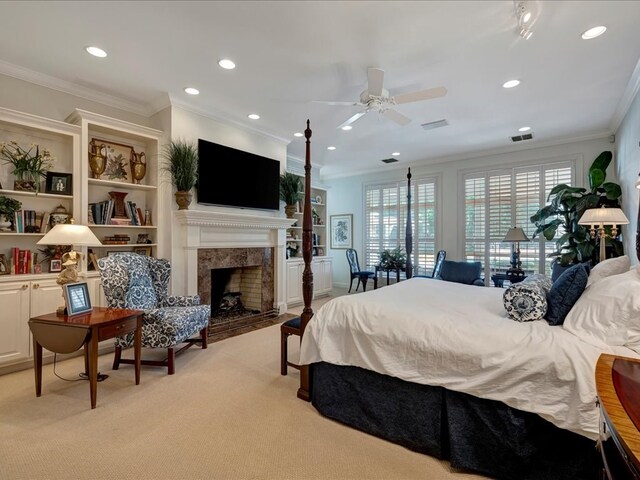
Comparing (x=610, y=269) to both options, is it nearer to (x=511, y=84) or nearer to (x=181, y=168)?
(x=511, y=84)

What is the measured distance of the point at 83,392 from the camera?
268cm

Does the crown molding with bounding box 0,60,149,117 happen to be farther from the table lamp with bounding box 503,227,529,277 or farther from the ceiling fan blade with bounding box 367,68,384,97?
the table lamp with bounding box 503,227,529,277

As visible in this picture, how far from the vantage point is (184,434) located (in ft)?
7.01

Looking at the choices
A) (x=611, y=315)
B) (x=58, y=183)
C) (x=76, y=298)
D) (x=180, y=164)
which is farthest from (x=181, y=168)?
(x=611, y=315)

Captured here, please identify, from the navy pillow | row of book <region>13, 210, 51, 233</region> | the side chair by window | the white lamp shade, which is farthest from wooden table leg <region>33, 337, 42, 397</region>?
the side chair by window

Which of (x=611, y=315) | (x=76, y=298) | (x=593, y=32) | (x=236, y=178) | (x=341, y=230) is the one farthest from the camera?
(x=341, y=230)

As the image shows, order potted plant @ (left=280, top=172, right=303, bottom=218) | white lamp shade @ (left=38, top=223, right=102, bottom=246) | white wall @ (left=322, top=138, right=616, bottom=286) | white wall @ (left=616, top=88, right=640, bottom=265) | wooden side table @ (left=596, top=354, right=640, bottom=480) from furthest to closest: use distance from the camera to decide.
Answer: potted plant @ (left=280, top=172, right=303, bottom=218) → white wall @ (left=322, top=138, right=616, bottom=286) → white wall @ (left=616, top=88, right=640, bottom=265) → white lamp shade @ (left=38, top=223, right=102, bottom=246) → wooden side table @ (left=596, top=354, right=640, bottom=480)

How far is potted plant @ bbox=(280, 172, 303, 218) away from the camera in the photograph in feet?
18.0

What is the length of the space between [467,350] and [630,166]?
152 inches

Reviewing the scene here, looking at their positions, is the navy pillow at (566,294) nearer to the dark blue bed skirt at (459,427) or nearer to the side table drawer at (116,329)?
the dark blue bed skirt at (459,427)

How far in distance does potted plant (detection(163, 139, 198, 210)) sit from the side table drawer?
172 cm

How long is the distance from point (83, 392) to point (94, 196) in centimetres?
219

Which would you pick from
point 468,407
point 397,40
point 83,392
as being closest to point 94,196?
point 83,392

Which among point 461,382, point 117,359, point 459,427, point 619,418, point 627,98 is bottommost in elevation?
point 117,359
